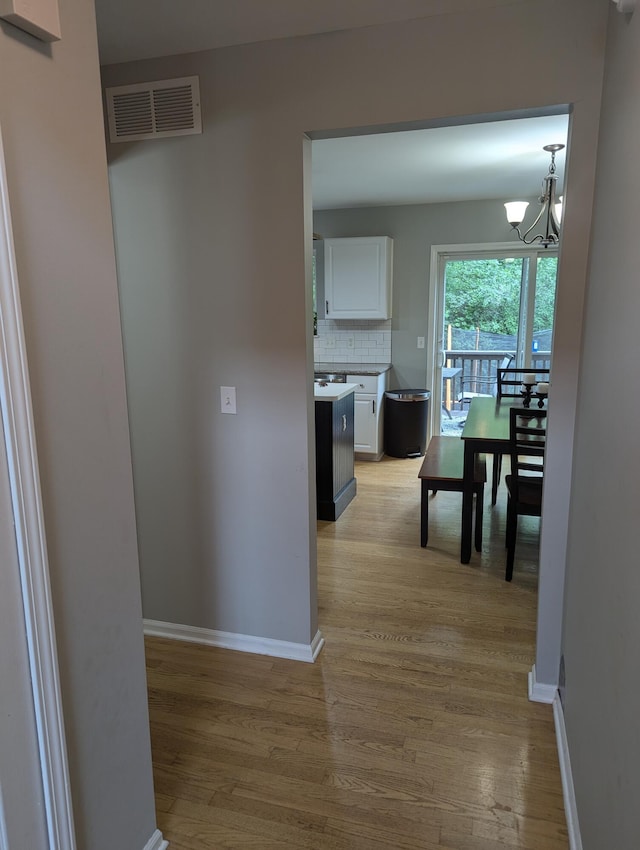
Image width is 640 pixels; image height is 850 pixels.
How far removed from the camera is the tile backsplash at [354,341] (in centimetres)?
600

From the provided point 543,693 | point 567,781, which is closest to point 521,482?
point 543,693

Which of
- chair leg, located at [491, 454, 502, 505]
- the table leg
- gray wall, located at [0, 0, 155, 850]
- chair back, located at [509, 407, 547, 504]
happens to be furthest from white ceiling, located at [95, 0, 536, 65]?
chair leg, located at [491, 454, 502, 505]

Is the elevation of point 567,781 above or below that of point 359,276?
below

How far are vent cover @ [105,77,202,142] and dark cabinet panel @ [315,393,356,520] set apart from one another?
6.73 feet

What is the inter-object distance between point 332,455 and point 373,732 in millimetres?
2139

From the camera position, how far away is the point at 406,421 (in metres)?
5.65

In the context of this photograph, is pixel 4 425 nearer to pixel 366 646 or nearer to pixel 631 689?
pixel 631 689

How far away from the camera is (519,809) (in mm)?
1730

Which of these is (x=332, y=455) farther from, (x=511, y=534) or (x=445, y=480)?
(x=511, y=534)

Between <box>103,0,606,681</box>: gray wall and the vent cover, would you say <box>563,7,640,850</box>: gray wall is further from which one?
the vent cover

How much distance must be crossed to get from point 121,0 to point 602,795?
2.53 m

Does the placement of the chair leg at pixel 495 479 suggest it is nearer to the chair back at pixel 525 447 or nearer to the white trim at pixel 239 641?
the chair back at pixel 525 447

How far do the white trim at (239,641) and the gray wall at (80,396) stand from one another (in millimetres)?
1058

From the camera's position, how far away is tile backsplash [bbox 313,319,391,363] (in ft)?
19.7
